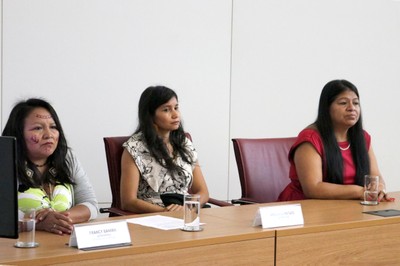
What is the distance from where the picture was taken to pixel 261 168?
405cm

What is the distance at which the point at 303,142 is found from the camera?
3682 mm

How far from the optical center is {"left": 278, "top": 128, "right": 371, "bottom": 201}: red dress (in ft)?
12.1

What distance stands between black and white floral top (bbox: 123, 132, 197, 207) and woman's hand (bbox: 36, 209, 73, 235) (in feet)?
3.86

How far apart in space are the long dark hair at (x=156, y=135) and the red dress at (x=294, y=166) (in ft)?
1.77

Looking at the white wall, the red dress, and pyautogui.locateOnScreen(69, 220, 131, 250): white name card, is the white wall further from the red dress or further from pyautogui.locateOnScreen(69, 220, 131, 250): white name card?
pyautogui.locateOnScreen(69, 220, 131, 250): white name card

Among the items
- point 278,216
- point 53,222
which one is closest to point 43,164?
point 53,222

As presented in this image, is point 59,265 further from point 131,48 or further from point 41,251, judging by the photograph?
point 131,48

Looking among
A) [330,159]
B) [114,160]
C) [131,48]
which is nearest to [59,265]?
[114,160]

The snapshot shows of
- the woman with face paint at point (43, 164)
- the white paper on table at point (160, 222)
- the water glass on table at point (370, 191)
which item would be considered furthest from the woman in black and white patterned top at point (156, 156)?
the water glass on table at point (370, 191)

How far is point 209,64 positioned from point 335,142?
5.91 ft

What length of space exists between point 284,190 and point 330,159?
33 centimetres

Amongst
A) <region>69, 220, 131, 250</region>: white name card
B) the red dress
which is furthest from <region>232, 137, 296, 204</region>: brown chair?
<region>69, 220, 131, 250</region>: white name card

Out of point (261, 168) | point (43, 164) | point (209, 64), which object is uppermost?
point (209, 64)

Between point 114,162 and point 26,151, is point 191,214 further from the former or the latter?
point 114,162
